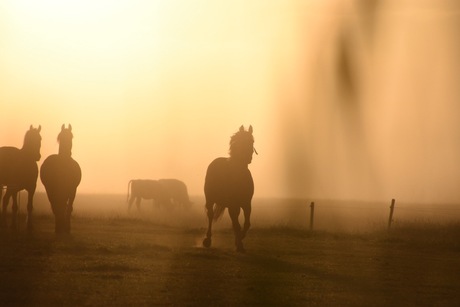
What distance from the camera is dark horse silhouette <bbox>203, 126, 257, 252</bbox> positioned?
25297 millimetres

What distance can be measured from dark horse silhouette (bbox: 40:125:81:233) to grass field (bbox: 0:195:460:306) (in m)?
0.94

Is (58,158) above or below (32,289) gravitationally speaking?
above

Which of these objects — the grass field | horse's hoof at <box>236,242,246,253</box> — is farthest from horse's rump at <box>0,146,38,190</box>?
horse's hoof at <box>236,242,246,253</box>

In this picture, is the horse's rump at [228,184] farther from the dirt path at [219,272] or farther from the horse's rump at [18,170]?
the horse's rump at [18,170]

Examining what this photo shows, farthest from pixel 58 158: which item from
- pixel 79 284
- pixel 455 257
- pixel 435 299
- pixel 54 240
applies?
pixel 435 299

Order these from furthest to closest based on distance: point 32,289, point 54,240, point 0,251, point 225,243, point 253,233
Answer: point 253,233, point 225,243, point 54,240, point 0,251, point 32,289

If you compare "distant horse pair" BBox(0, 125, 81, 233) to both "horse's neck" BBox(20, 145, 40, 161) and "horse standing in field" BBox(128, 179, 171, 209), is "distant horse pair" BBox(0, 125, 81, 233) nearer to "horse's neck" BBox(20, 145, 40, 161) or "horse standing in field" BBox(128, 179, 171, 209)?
"horse's neck" BBox(20, 145, 40, 161)

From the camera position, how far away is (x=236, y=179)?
25359 mm

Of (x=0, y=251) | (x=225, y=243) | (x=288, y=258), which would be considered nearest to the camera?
(x=0, y=251)

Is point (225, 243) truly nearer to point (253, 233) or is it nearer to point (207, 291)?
point (253, 233)

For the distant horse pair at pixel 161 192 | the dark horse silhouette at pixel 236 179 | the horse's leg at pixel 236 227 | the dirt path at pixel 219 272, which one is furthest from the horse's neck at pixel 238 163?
the distant horse pair at pixel 161 192

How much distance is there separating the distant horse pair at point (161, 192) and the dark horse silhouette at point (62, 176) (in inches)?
1774

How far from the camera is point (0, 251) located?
21.2 m

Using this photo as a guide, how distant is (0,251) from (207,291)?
700 centimetres
